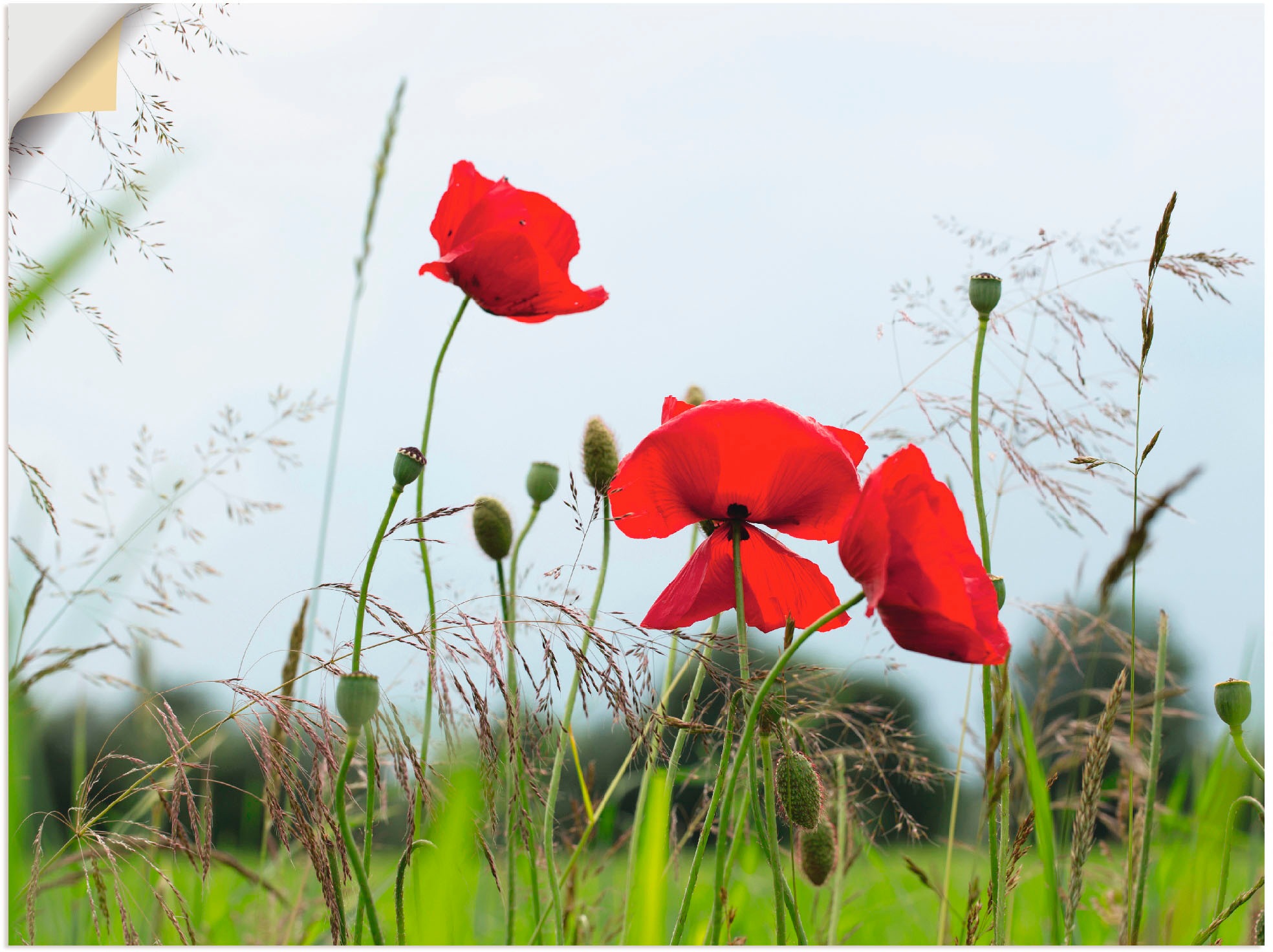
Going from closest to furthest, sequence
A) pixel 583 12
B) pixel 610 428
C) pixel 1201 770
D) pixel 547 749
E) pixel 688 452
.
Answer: pixel 688 452, pixel 547 749, pixel 610 428, pixel 583 12, pixel 1201 770

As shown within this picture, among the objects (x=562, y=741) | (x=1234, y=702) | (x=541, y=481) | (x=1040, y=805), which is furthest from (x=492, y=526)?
(x=1234, y=702)

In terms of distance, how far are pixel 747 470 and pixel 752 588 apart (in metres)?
0.10

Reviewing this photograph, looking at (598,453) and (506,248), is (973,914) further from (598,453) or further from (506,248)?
(506,248)

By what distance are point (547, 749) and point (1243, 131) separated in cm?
89

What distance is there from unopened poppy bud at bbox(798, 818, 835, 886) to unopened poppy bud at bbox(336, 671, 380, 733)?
406 millimetres

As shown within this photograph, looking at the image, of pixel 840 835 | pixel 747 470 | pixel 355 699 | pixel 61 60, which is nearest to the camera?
pixel 355 699

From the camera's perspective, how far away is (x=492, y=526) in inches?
Result: 30.8

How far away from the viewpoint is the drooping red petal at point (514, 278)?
0.69 m

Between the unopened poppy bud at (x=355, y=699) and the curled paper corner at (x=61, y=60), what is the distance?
68cm

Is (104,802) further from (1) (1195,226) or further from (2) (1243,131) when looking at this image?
(2) (1243,131)

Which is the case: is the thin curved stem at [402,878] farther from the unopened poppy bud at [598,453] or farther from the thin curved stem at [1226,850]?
the thin curved stem at [1226,850]

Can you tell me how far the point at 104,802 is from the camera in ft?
2.35

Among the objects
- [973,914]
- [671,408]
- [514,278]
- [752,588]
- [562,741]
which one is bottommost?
[973,914]

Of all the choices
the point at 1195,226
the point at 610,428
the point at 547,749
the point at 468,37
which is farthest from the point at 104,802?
the point at 1195,226
